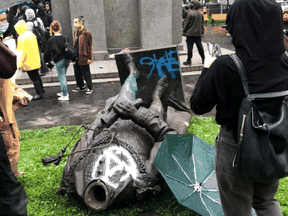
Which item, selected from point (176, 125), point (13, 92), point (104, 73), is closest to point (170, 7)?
point (104, 73)

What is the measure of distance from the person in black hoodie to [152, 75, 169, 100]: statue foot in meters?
2.90

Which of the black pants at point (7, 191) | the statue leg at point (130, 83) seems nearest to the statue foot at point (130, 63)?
the statue leg at point (130, 83)

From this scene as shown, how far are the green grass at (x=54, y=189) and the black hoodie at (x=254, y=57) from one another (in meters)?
1.83

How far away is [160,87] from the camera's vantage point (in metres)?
5.40

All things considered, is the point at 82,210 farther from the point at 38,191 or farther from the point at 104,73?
the point at 104,73

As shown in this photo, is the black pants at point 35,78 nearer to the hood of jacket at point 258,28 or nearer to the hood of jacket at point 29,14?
the hood of jacket at point 29,14

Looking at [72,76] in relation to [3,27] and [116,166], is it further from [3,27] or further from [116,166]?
[116,166]

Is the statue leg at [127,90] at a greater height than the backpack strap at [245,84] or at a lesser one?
lesser

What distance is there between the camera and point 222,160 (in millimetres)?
2273

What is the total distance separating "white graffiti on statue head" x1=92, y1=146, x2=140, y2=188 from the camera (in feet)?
10.7

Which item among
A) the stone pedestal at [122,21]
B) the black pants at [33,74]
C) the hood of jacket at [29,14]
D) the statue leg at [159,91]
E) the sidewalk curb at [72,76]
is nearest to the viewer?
the statue leg at [159,91]

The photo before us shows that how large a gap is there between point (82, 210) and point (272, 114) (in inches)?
93.6

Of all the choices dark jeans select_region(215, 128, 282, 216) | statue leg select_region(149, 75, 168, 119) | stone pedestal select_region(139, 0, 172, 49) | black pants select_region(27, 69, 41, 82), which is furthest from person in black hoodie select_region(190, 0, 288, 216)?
stone pedestal select_region(139, 0, 172, 49)

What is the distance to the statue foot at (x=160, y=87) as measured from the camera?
17.1 ft
